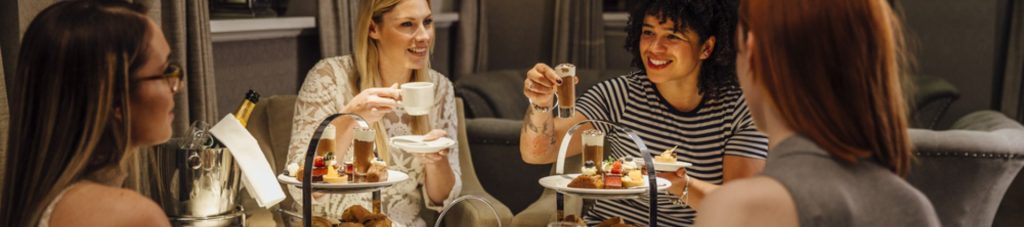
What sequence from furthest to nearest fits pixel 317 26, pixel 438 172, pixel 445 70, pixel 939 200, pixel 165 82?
pixel 445 70 → pixel 317 26 → pixel 939 200 → pixel 438 172 → pixel 165 82

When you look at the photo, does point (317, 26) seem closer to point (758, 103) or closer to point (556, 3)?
point (556, 3)

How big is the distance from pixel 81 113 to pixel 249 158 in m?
0.49

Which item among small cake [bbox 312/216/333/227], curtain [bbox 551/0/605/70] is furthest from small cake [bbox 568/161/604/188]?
curtain [bbox 551/0/605/70]

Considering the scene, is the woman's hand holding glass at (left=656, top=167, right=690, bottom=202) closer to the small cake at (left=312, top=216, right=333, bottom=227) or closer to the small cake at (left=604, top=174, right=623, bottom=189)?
the small cake at (left=604, top=174, right=623, bottom=189)

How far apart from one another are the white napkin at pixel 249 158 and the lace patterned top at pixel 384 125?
0.87 m

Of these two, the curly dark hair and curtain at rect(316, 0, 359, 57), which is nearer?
the curly dark hair

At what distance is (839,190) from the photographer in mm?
1105

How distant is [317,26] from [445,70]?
7.37ft

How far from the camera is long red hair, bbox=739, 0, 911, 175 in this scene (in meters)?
1.11

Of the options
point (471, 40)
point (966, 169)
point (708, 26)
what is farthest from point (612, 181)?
point (471, 40)

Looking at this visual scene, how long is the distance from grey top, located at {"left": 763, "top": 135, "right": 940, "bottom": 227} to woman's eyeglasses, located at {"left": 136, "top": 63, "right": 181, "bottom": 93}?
0.72m

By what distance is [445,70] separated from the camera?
6.70 m

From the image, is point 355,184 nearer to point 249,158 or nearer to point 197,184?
point 249,158

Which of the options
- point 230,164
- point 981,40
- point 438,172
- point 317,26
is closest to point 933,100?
point 981,40
